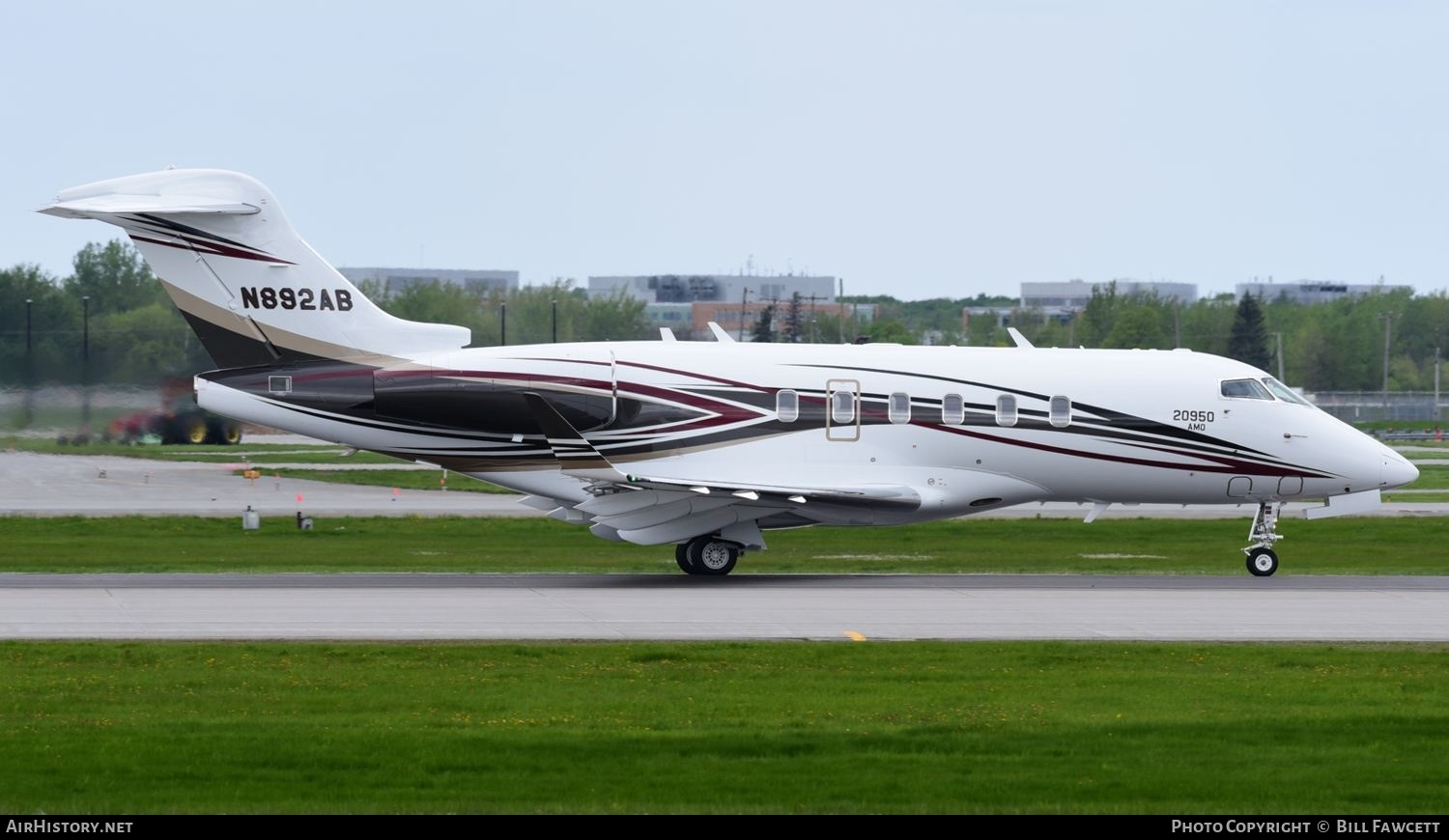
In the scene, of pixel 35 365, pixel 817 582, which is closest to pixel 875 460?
pixel 817 582

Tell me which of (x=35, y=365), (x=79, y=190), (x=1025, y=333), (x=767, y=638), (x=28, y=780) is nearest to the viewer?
(x=28, y=780)

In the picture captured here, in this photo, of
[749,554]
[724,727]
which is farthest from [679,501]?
[724,727]

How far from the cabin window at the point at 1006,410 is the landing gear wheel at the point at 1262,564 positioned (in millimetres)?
4571

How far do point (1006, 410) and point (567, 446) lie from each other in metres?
7.31

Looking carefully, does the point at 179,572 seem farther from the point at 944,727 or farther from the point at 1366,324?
the point at 1366,324

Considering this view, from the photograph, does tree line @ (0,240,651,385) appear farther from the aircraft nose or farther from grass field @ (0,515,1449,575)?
the aircraft nose

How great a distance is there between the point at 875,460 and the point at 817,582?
256 cm

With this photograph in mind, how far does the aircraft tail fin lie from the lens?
28859 mm

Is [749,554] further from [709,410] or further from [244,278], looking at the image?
[244,278]

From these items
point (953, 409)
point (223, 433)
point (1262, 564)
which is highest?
point (953, 409)

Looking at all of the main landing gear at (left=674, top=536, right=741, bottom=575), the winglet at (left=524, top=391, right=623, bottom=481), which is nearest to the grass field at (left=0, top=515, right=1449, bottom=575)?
the main landing gear at (left=674, top=536, right=741, bottom=575)

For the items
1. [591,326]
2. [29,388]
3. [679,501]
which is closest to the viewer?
Answer: [679,501]

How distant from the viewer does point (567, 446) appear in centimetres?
2809

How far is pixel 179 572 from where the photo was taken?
28953 millimetres
